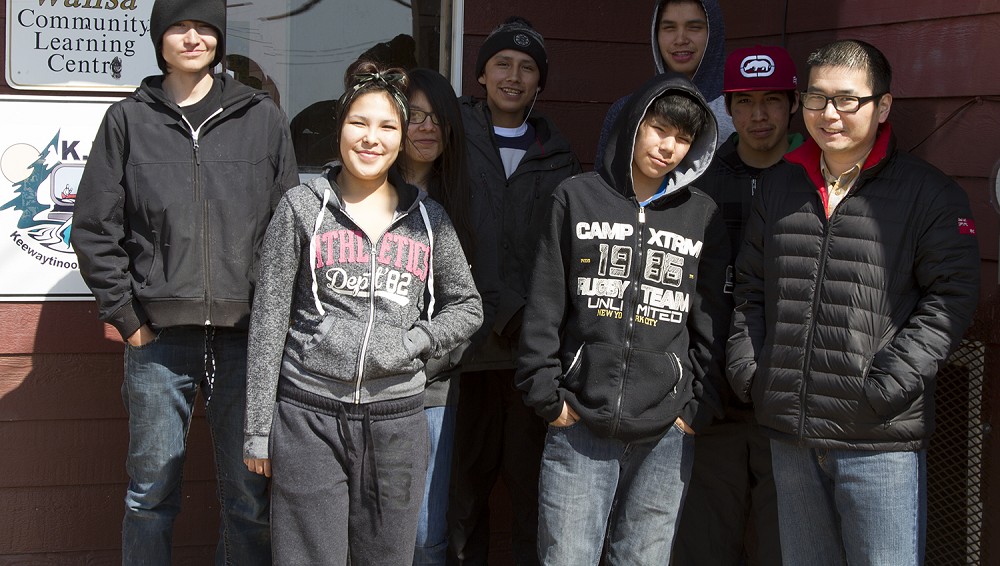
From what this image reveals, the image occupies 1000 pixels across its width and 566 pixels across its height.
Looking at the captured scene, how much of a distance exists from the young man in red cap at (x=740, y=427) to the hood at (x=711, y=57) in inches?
13.5

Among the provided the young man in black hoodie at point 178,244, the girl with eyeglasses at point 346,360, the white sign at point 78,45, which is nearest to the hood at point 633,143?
the girl with eyeglasses at point 346,360

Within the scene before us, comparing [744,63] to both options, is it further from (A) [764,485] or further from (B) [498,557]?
(B) [498,557]

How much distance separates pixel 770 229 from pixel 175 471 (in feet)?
6.08

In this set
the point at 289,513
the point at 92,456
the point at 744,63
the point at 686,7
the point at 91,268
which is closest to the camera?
the point at 289,513

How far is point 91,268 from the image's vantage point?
9.12 feet

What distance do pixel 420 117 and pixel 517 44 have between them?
0.53 m

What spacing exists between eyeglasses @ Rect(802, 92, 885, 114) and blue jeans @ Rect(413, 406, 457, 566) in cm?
132

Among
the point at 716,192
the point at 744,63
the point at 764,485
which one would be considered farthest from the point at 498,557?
the point at 744,63

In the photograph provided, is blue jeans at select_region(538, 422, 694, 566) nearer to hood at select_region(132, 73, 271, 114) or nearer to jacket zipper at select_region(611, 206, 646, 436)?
jacket zipper at select_region(611, 206, 646, 436)

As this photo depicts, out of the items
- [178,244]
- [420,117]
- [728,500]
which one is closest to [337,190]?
[420,117]

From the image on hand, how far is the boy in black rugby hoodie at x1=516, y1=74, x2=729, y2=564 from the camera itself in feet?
8.59

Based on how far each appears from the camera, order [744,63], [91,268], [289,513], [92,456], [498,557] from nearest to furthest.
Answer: [289,513], [91,268], [744,63], [92,456], [498,557]

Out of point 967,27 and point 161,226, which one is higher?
point 967,27

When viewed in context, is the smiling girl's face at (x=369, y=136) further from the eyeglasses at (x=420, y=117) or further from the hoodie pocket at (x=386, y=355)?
the hoodie pocket at (x=386, y=355)
